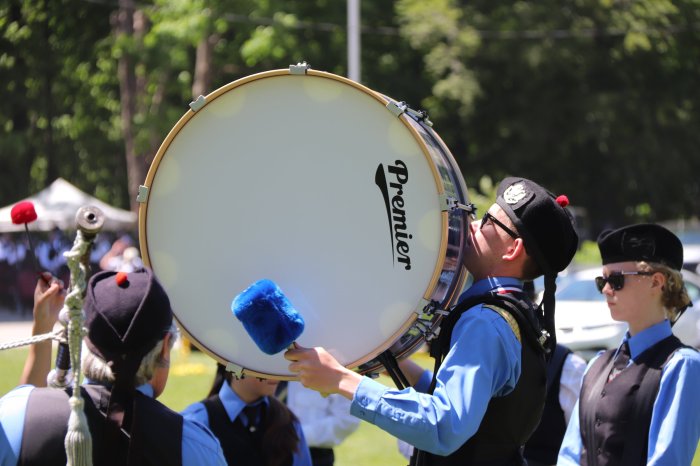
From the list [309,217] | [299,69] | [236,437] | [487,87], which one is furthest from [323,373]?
[487,87]

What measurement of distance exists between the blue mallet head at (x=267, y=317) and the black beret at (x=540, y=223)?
756mm

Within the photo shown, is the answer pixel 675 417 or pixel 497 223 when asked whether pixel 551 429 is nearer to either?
pixel 675 417

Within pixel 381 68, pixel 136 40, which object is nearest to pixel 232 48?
pixel 136 40

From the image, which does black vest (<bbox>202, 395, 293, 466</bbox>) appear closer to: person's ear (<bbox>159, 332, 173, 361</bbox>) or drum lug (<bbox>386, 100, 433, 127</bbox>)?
person's ear (<bbox>159, 332, 173, 361</bbox>)

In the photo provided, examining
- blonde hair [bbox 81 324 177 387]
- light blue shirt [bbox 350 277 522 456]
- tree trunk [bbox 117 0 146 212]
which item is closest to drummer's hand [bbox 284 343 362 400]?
light blue shirt [bbox 350 277 522 456]

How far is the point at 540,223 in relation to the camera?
2848 mm

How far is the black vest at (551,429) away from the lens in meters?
3.90

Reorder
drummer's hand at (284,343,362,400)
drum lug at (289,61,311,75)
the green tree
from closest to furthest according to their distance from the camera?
drummer's hand at (284,343,362,400), drum lug at (289,61,311,75), the green tree

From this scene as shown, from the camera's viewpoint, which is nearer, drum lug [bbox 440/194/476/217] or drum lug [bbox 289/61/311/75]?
drum lug [bbox 440/194/476/217]

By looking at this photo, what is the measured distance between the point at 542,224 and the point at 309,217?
0.68m

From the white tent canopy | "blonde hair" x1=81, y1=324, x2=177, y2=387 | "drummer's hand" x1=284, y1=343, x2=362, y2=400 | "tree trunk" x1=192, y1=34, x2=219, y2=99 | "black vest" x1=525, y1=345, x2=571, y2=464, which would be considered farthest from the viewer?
the white tent canopy

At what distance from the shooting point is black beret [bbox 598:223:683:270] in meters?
3.66

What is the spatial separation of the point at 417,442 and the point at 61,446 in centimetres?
88

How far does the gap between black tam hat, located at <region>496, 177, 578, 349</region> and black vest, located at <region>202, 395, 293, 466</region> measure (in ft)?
4.62
